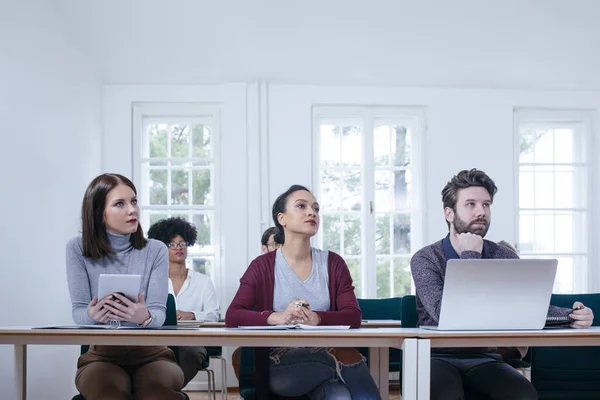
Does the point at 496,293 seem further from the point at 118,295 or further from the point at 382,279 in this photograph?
the point at 382,279

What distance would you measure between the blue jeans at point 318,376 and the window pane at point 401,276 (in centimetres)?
394

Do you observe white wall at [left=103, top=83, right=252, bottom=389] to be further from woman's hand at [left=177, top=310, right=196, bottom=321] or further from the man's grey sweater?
the man's grey sweater

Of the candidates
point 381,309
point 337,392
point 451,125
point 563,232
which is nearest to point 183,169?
point 451,125

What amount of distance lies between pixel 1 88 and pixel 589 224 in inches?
198

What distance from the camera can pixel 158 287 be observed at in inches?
138

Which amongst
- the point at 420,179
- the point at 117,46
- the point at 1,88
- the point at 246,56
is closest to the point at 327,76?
the point at 246,56

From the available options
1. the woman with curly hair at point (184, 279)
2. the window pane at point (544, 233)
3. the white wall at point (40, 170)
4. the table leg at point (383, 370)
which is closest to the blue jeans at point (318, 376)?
the table leg at point (383, 370)

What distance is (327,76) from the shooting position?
6.96 metres

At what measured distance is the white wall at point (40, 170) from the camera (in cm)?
455

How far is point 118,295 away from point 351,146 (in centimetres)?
430

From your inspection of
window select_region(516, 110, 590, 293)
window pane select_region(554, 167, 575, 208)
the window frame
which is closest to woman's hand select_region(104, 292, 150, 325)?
the window frame

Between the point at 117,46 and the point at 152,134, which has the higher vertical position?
the point at 117,46

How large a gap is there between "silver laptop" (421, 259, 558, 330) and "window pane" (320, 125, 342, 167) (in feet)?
14.1

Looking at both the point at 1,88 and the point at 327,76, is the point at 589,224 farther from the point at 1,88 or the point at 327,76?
the point at 1,88
